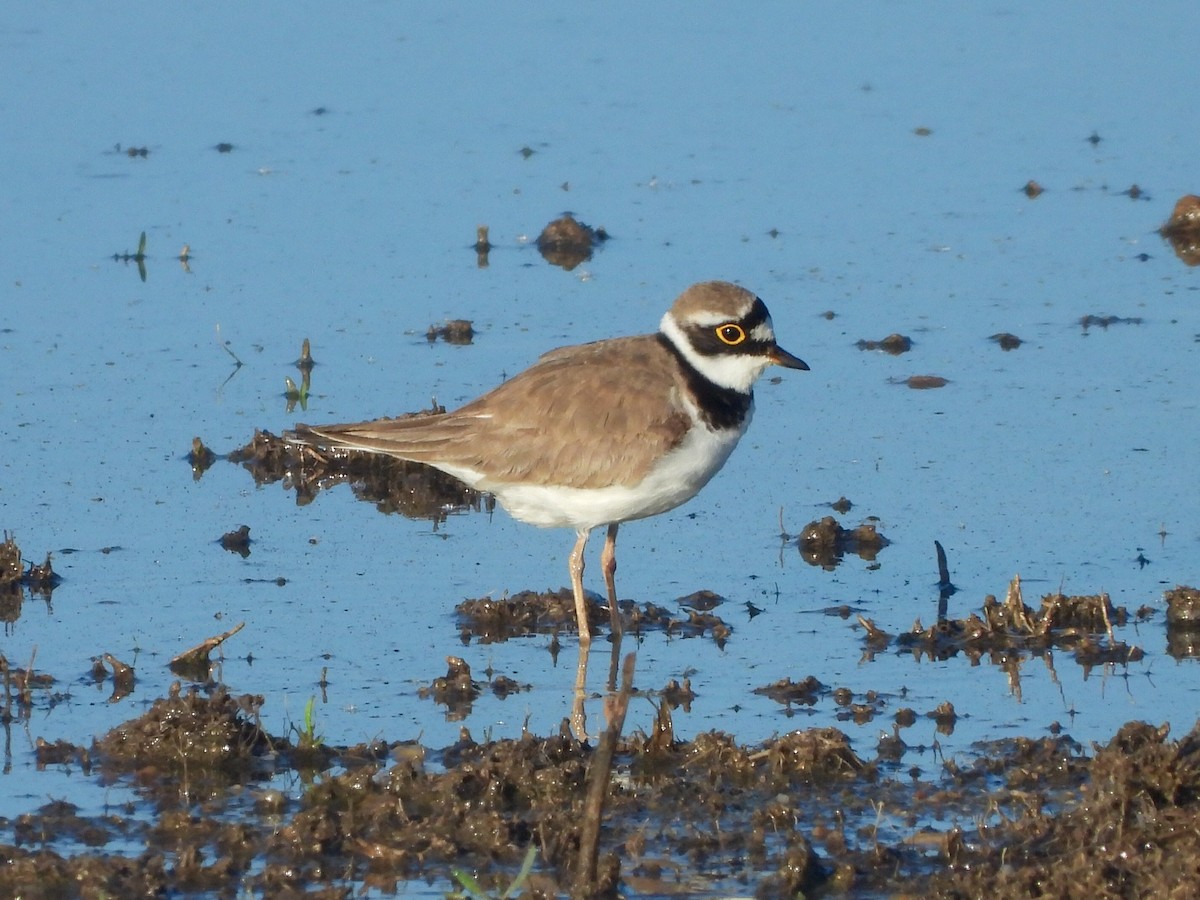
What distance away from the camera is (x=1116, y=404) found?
10.9 meters

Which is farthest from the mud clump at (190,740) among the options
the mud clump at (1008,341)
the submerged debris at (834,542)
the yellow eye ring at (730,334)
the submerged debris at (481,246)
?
the submerged debris at (481,246)

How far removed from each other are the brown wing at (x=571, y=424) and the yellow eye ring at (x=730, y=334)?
24cm

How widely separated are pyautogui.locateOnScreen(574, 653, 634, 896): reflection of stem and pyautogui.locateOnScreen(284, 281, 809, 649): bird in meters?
2.64

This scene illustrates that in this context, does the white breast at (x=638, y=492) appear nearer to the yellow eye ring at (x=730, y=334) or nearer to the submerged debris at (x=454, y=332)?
the yellow eye ring at (x=730, y=334)

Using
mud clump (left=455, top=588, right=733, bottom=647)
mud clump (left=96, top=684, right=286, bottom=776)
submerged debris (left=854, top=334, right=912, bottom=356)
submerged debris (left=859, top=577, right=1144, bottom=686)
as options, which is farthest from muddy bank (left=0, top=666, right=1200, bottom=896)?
submerged debris (left=854, top=334, right=912, bottom=356)

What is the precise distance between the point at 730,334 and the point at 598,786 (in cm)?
362

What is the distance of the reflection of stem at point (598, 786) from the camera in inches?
217

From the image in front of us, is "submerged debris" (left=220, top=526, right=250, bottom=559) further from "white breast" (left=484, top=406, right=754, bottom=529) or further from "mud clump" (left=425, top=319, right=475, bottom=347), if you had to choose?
"mud clump" (left=425, top=319, right=475, bottom=347)

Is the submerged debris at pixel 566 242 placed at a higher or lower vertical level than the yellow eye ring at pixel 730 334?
higher

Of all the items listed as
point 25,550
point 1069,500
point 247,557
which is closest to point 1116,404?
point 1069,500

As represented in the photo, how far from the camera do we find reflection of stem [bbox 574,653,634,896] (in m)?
5.52

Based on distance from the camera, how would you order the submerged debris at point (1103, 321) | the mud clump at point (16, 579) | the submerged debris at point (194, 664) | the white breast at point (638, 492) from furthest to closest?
the submerged debris at point (1103, 321)
the mud clump at point (16, 579)
the white breast at point (638, 492)
the submerged debris at point (194, 664)

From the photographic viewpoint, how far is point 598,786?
18.4 feet

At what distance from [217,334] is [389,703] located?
15.0ft
